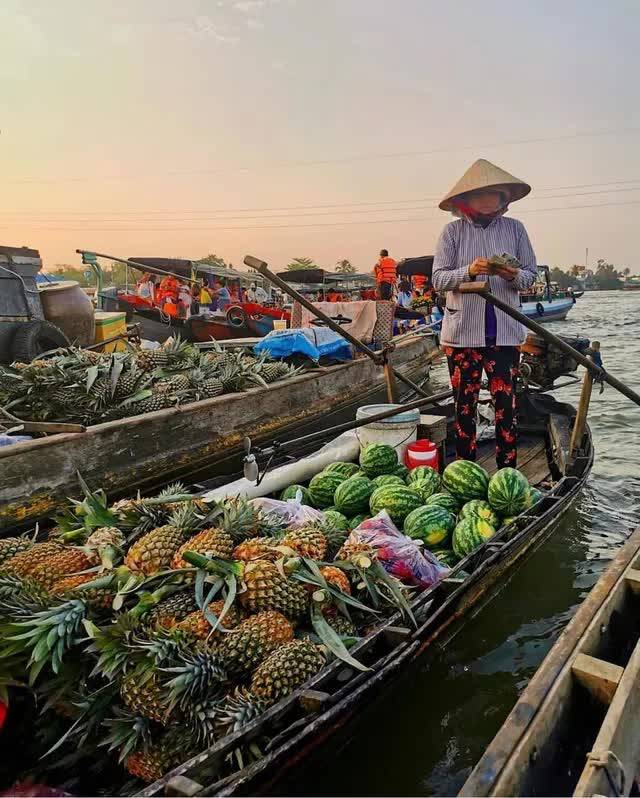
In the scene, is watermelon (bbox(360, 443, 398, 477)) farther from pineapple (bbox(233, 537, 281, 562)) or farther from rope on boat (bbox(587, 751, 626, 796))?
rope on boat (bbox(587, 751, 626, 796))

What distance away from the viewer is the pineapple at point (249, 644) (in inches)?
80.5

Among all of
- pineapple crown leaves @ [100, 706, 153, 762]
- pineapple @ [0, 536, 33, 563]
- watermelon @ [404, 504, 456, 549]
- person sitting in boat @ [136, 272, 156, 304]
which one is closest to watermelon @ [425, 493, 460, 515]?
watermelon @ [404, 504, 456, 549]

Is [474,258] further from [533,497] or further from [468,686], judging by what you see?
[468,686]

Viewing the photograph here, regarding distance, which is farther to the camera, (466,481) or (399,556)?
(466,481)

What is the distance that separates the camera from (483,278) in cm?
442

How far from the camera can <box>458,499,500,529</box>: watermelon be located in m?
3.43

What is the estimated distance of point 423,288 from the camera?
73.9 feet

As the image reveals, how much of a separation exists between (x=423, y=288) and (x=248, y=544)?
2123 centimetres

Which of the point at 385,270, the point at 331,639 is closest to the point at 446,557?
the point at 331,639

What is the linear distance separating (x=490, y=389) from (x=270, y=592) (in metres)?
3.07

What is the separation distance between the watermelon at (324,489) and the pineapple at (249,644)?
5.94 ft

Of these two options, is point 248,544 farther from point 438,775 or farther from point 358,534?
point 438,775

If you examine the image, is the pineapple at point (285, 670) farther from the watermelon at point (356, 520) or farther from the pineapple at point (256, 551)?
the watermelon at point (356, 520)

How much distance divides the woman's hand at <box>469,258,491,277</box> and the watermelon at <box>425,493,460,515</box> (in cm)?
174
